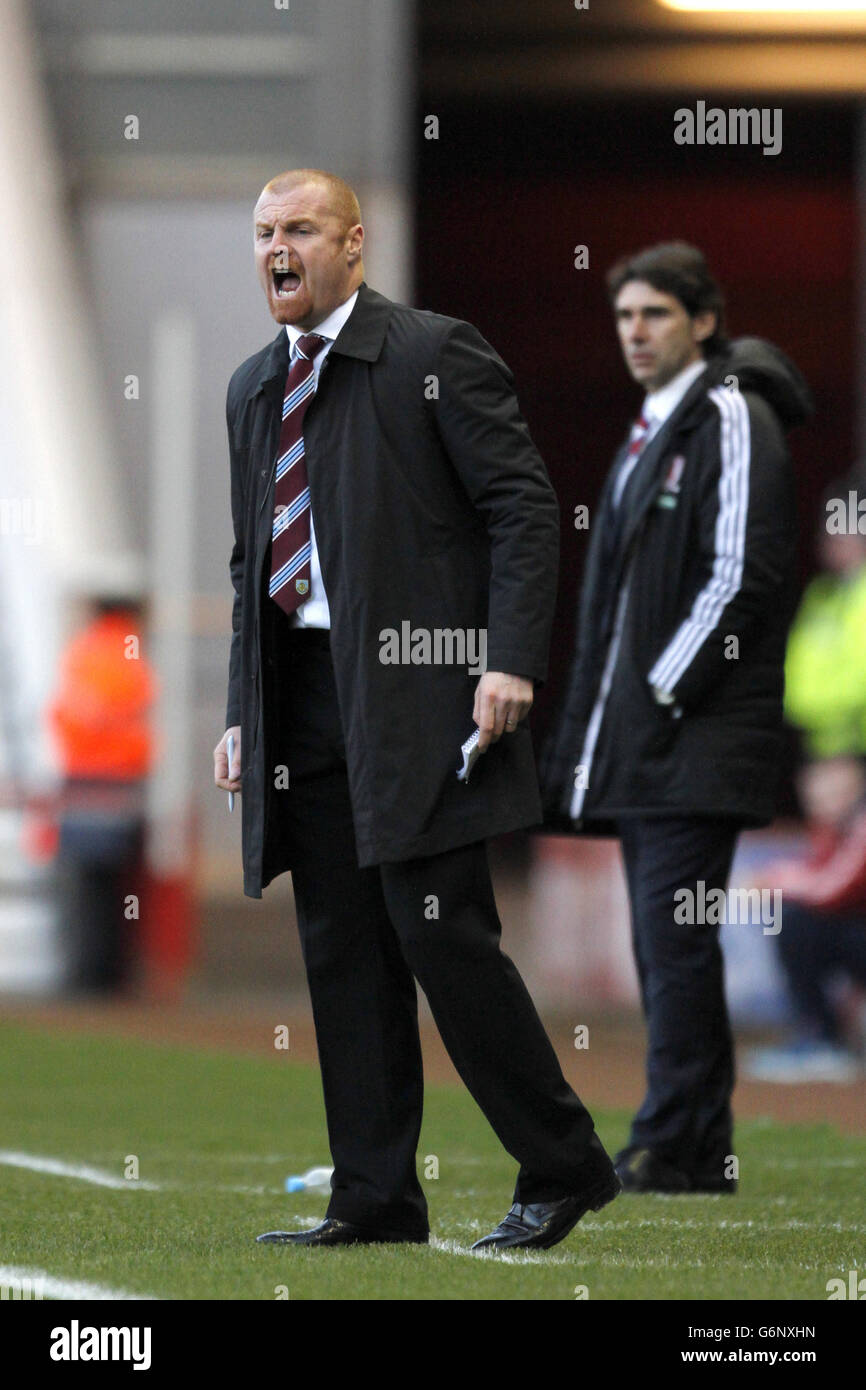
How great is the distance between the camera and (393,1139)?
4949 millimetres

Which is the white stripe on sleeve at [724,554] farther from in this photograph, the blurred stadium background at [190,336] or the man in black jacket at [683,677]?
the blurred stadium background at [190,336]

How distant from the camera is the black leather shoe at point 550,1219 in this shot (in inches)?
188

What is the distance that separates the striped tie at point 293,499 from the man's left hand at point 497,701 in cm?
45

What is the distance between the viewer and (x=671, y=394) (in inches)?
256

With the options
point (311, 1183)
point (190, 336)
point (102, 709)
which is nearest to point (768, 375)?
point (311, 1183)

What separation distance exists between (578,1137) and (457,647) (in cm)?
93

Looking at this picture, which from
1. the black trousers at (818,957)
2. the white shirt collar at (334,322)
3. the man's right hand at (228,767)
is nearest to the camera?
A: the white shirt collar at (334,322)

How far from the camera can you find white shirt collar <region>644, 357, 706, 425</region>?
6.48 meters

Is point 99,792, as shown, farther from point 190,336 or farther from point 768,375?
point 768,375

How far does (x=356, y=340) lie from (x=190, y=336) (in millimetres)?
8963

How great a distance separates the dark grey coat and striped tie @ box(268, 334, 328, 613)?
0.03m

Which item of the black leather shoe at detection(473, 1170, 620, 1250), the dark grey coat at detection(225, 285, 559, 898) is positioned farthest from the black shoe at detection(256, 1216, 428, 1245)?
the dark grey coat at detection(225, 285, 559, 898)

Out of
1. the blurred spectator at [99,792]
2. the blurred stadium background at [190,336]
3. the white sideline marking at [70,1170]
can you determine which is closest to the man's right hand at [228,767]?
the white sideline marking at [70,1170]

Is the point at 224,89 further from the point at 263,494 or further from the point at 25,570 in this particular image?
the point at 263,494
